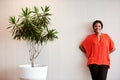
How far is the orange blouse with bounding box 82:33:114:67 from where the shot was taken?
491 centimetres

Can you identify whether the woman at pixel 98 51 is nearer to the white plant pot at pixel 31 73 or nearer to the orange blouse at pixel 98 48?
the orange blouse at pixel 98 48

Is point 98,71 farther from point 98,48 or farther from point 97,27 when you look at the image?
point 97,27

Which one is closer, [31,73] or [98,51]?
[31,73]

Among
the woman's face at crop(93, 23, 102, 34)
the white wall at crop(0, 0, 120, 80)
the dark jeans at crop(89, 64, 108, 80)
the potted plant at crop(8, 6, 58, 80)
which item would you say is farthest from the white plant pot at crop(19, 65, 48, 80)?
the woman's face at crop(93, 23, 102, 34)

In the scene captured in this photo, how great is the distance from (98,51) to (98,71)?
397 millimetres

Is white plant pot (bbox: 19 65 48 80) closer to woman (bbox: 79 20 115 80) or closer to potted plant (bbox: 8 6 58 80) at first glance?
potted plant (bbox: 8 6 58 80)

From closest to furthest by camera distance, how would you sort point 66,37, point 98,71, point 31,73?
point 31,73 < point 98,71 < point 66,37

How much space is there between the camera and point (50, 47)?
520 centimetres

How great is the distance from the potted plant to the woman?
75 centimetres

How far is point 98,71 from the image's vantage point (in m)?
4.89

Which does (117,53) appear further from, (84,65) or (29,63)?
(29,63)

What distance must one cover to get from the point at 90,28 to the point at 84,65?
31.3 inches

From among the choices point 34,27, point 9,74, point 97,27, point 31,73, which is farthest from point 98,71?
point 9,74

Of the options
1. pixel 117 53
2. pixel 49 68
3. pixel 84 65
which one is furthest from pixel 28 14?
pixel 117 53
